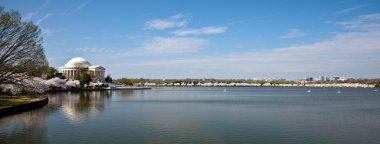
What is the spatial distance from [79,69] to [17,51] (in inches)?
4056

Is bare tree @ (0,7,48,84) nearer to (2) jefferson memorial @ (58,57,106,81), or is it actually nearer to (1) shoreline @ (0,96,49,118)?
(1) shoreline @ (0,96,49,118)

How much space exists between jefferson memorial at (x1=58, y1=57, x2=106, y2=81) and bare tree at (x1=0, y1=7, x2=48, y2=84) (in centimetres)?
9624

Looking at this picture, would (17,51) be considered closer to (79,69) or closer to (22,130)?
(22,130)

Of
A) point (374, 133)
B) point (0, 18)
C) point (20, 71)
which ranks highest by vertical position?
point (0, 18)

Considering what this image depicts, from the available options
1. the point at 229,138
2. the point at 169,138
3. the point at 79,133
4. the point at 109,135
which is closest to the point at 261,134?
the point at 229,138

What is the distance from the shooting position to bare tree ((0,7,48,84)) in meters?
29.9

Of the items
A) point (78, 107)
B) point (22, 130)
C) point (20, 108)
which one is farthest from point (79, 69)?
point (22, 130)

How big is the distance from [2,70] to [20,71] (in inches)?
60.1

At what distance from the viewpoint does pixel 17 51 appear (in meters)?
31.0

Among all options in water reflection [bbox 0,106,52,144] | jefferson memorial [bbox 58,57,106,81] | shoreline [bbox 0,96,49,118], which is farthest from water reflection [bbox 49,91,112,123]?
jefferson memorial [bbox 58,57,106,81]

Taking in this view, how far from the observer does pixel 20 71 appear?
31438mm

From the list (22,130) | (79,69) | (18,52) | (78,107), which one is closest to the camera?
(22,130)

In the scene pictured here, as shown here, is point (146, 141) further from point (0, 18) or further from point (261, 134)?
point (0, 18)

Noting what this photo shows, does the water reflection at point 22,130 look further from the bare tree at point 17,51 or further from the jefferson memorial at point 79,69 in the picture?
the jefferson memorial at point 79,69
